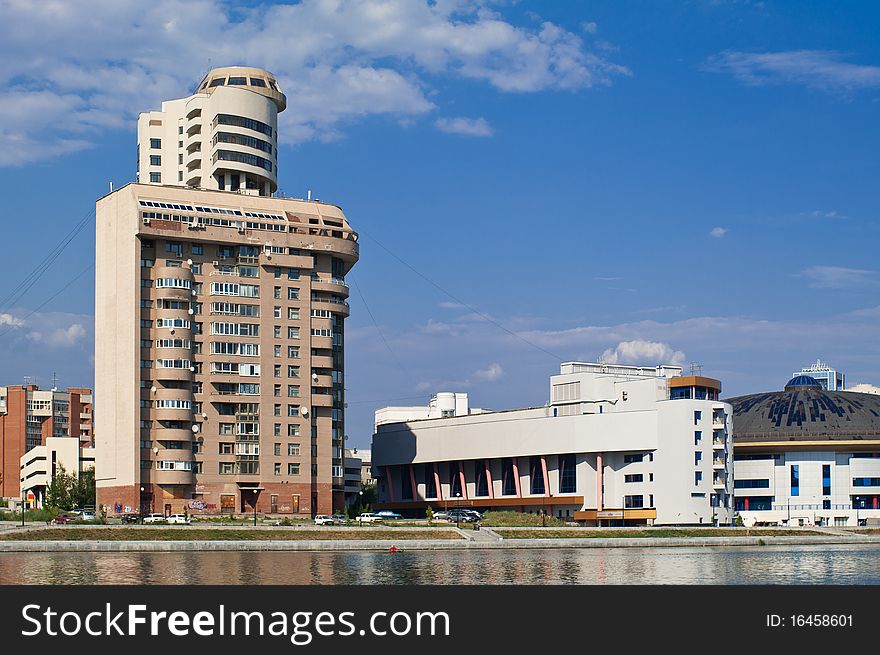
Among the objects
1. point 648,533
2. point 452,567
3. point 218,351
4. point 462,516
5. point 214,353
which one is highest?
point 218,351

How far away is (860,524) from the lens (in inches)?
7559

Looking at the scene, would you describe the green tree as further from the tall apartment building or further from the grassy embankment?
the grassy embankment

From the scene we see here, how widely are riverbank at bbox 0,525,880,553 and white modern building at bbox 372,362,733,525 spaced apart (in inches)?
828

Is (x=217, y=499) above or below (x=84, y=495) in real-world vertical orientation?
above

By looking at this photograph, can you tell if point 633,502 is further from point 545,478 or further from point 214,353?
point 214,353

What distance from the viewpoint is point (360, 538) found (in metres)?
134

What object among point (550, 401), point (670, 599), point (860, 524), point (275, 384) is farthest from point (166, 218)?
point (670, 599)

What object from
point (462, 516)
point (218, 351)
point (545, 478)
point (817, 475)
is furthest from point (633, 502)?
point (218, 351)

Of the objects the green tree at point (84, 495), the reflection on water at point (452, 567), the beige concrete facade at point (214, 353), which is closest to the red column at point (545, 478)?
the beige concrete facade at point (214, 353)

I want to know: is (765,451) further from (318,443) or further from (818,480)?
(318,443)

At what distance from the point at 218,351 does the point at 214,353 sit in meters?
0.59

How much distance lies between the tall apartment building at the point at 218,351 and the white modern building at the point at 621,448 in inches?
1234

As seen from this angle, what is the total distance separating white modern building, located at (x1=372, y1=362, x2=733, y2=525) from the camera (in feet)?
577

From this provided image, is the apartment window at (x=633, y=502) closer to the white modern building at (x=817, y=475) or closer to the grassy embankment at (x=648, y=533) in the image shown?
the grassy embankment at (x=648, y=533)
